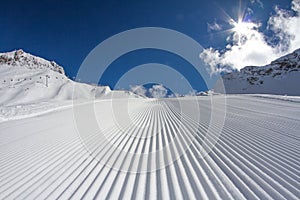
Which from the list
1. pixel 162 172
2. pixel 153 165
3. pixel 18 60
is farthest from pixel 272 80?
pixel 18 60

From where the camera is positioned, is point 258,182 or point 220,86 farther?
point 220,86

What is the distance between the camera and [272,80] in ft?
234

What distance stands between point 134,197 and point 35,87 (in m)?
48.4

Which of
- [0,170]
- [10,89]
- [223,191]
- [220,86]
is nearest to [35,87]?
[10,89]

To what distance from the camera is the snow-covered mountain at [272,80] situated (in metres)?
59.0

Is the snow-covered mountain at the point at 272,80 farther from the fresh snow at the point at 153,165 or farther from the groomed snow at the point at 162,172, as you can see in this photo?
the groomed snow at the point at 162,172

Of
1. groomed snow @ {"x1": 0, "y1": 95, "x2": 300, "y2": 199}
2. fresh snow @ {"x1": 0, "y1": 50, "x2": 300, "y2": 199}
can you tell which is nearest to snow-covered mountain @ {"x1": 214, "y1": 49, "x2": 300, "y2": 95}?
fresh snow @ {"x1": 0, "y1": 50, "x2": 300, "y2": 199}

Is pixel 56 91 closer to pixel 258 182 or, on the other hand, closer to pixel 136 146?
pixel 136 146

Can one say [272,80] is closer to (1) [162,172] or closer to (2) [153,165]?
(2) [153,165]

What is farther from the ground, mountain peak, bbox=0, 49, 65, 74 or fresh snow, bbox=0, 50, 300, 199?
mountain peak, bbox=0, 49, 65, 74

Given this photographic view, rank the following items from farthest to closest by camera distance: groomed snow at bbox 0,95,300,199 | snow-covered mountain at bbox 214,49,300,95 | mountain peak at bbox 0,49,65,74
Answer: mountain peak at bbox 0,49,65,74 < snow-covered mountain at bbox 214,49,300,95 < groomed snow at bbox 0,95,300,199

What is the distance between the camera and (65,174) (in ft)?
12.0

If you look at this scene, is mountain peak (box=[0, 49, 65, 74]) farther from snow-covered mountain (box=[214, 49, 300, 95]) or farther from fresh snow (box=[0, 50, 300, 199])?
snow-covered mountain (box=[214, 49, 300, 95])

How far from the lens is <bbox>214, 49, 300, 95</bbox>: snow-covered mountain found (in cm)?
5903
